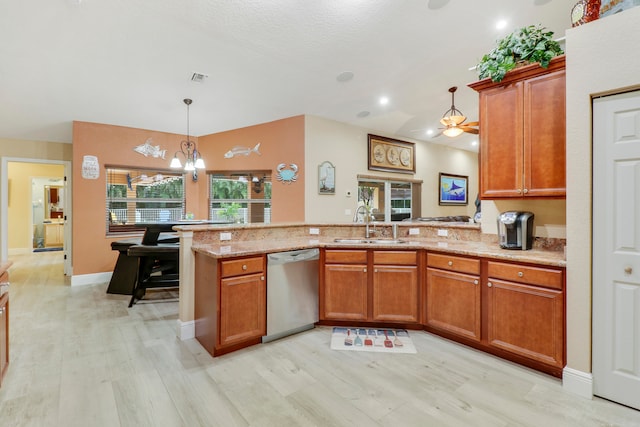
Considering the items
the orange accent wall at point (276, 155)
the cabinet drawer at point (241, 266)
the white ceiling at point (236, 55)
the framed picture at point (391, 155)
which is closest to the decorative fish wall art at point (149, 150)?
the white ceiling at point (236, 55)

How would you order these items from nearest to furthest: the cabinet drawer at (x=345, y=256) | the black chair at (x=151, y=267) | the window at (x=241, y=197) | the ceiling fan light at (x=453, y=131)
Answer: the cabinet drawer at (x=345, y=256) < the black chair at (x=151, y=267) < the ceiling fan light at (x=453, y=131) < the window at (x=241, y=197)

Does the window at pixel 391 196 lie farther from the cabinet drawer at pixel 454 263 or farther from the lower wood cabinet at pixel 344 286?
the cabinet drawer at pixel 454 263

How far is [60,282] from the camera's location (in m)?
5.07

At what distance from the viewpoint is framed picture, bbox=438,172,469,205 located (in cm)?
733

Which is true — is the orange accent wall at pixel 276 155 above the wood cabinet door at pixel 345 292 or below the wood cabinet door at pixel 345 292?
above

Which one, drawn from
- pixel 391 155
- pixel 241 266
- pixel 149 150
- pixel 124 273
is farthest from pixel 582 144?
pixel 149 150

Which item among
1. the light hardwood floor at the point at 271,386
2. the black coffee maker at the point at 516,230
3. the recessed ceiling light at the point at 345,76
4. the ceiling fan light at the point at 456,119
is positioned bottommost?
the light hardwood floor at the point at 271,386

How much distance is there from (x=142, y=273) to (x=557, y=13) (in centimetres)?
566

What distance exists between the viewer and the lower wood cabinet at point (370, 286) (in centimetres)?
292

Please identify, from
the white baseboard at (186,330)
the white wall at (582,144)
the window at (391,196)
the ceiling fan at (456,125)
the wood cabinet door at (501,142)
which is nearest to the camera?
the white wall at (582,144)

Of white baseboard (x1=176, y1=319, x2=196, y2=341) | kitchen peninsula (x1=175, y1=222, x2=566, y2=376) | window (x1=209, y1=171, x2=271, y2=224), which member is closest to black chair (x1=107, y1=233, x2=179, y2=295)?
window (x1=209, y1=171, x2=271, y2=224)

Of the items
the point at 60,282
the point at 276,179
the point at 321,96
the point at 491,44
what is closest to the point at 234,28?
the point at 321,96

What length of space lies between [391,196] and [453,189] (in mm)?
2119

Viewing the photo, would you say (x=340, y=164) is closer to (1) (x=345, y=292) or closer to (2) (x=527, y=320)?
(1) (x=345, y=292)
